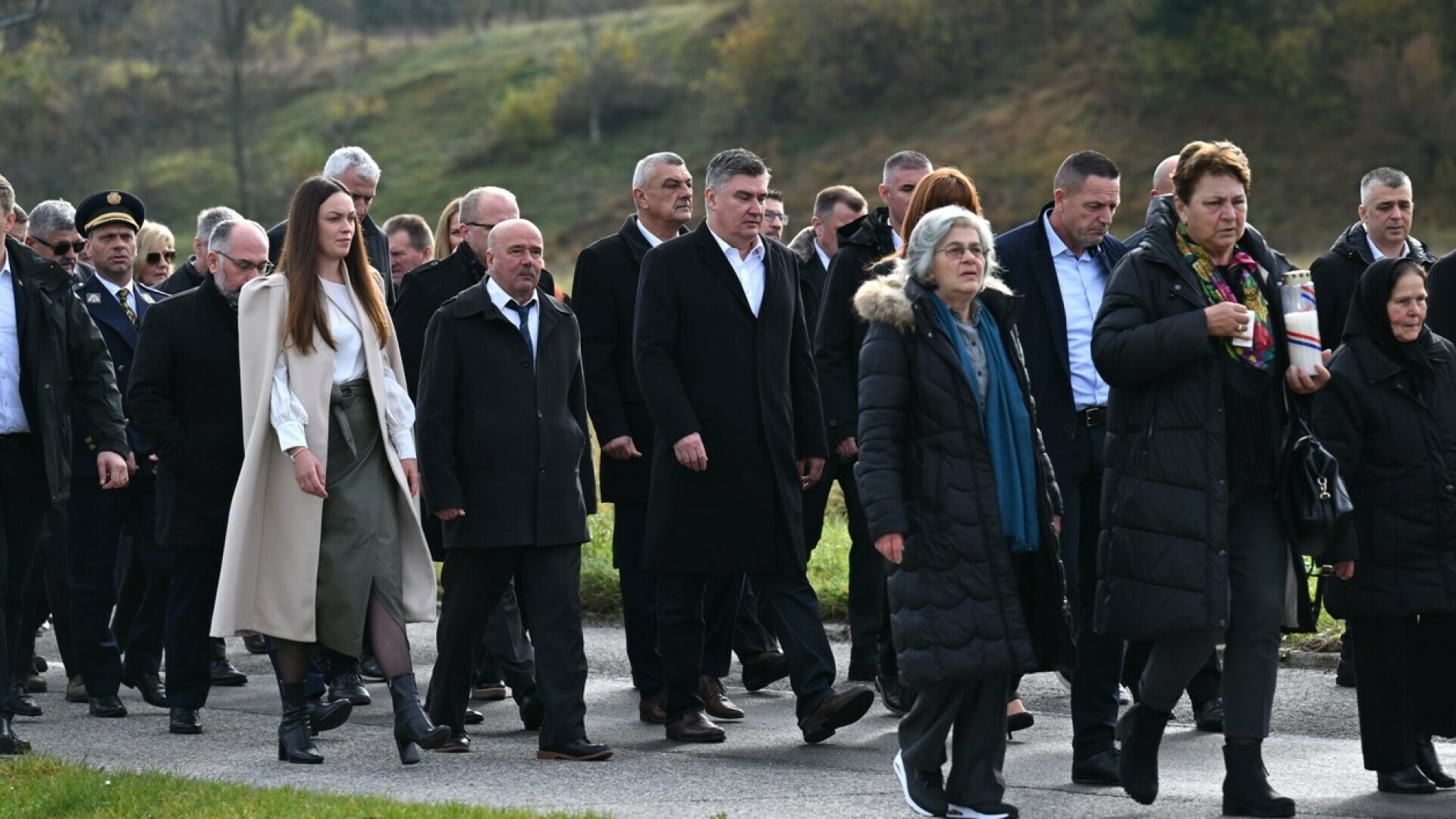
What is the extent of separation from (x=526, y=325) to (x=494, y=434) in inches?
19.7

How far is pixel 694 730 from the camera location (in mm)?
8617

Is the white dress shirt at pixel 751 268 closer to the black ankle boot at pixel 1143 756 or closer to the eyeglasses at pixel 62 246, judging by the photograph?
the black ankle boot at pixel 1143 756

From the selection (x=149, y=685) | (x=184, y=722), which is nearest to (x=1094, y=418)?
(x=184, y=722)

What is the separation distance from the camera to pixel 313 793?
7.17 m

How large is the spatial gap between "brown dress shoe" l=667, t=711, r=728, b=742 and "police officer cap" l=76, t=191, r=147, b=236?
13.7ft

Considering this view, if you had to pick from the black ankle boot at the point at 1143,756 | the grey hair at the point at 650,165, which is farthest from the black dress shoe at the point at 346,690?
the black ankle boot at the point at 1143,756

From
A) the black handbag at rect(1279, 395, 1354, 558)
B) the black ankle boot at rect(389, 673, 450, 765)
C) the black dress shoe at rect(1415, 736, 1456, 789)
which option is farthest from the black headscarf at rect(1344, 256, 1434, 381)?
the black ankle boot at rect(389, 673, 450, 765)

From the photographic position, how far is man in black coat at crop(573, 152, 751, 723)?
9.44 metres

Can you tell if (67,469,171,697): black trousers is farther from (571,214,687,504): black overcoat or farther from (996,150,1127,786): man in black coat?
(996,150,1127,786): man in black coat

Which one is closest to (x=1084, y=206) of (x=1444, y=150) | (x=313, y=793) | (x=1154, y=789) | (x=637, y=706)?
(x=1154, y=789)

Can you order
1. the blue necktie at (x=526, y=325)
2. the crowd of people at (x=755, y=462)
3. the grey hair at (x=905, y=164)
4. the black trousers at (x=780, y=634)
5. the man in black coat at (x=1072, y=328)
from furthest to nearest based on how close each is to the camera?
1. the grey hair at (x=905, y=164)
2. the blue necktie at (x=526, y=325)
3. the black trousers at (x=780, y=634)
4. the man in black coat at (x=1072, y=328)
5. the crowd of people at (x=755, y=462)

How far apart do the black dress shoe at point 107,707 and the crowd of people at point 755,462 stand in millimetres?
20

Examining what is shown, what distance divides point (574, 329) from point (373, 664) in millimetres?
3117

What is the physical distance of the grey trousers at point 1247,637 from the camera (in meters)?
6.77
